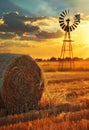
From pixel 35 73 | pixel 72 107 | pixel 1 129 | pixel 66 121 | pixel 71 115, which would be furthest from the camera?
pixel 35 73

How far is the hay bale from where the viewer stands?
11.6 metres

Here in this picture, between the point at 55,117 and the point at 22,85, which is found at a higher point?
the point at 22,85

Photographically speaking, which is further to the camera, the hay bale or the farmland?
the hay bale

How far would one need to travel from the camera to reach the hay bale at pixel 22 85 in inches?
457

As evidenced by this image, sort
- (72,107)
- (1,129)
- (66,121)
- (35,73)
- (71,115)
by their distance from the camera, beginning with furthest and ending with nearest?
(35,73) < (72,107) < (71,115) < (66,121) < (1,129)

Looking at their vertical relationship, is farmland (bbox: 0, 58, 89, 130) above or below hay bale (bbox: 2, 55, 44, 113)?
below

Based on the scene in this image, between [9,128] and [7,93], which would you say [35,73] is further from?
[9,128]

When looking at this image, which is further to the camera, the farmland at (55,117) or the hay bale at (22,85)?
the hay bale at (22,85)

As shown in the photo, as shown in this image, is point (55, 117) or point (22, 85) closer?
point (55, 117)

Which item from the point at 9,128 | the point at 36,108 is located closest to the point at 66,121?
Result: the point at 9,128

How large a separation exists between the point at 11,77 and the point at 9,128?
10.9 ft

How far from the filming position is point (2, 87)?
11430 mm

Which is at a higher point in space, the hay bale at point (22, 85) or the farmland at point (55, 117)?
the hay bale at point (22, 85)

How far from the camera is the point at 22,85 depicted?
12.2 m
